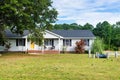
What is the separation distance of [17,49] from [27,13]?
15247mm

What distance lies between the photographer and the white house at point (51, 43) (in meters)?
50.4

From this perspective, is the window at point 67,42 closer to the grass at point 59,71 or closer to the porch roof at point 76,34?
the porch roof at point 76,34

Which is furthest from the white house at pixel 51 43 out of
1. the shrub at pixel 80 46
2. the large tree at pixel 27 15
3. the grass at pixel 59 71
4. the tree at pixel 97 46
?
the grass at pixel 59 71

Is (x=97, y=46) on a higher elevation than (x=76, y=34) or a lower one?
lower

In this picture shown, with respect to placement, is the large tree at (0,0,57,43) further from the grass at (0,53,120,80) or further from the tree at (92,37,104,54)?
the grass at (0,53,120,80)

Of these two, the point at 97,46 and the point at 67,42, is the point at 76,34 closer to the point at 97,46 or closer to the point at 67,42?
the point at 67,42

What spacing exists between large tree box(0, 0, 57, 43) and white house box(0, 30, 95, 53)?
885cm

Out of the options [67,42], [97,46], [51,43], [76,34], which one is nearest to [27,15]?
[97,46]

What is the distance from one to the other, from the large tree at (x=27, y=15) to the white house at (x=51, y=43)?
8.85 meters

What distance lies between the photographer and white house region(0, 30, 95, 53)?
5038cm

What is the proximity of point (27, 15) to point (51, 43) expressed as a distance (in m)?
16.7

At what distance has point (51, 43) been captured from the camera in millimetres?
51906

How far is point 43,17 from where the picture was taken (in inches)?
1571

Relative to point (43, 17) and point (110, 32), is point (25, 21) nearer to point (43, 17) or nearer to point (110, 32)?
point (43, 17)
